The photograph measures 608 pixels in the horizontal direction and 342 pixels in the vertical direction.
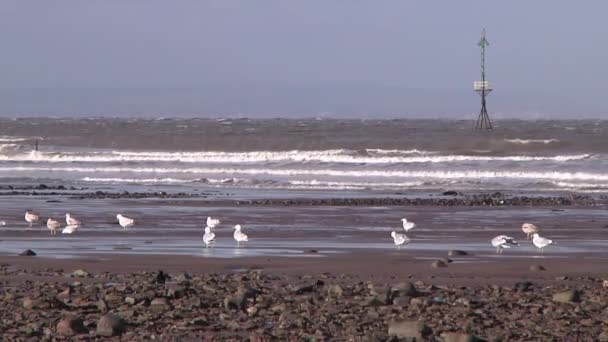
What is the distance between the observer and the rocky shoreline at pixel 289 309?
8438mm

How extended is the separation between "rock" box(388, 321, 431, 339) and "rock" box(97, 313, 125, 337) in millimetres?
1804

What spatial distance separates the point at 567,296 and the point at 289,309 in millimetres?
2234

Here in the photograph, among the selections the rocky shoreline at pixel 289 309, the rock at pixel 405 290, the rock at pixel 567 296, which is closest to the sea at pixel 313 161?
the rocky shoreline at pixel 289 309

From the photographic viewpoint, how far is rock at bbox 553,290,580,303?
9.91m

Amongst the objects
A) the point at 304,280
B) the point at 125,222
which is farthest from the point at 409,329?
the point at 125,222

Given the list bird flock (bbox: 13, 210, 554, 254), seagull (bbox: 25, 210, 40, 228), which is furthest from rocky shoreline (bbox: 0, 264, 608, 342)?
seagull (bbox: 25, 210, 40, 228)

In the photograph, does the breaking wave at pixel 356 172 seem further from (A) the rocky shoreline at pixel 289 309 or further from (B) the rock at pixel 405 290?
(B) the rock at pixel 405 290

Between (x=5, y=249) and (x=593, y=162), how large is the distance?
26825mm

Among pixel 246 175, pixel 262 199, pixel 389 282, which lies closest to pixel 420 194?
pixel 262 199

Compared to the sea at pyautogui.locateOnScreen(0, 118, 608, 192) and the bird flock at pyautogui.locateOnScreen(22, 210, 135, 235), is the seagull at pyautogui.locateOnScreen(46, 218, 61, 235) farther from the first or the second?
the sea at pyautogui.locateOnScreen(0, 118, 608, 192)

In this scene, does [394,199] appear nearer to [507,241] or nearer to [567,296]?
[507,241]

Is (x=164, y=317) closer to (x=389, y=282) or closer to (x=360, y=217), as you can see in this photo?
(x=389, y=282)

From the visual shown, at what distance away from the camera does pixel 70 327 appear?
8.49 m

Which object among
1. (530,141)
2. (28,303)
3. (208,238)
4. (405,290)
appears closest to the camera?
(28,303)
